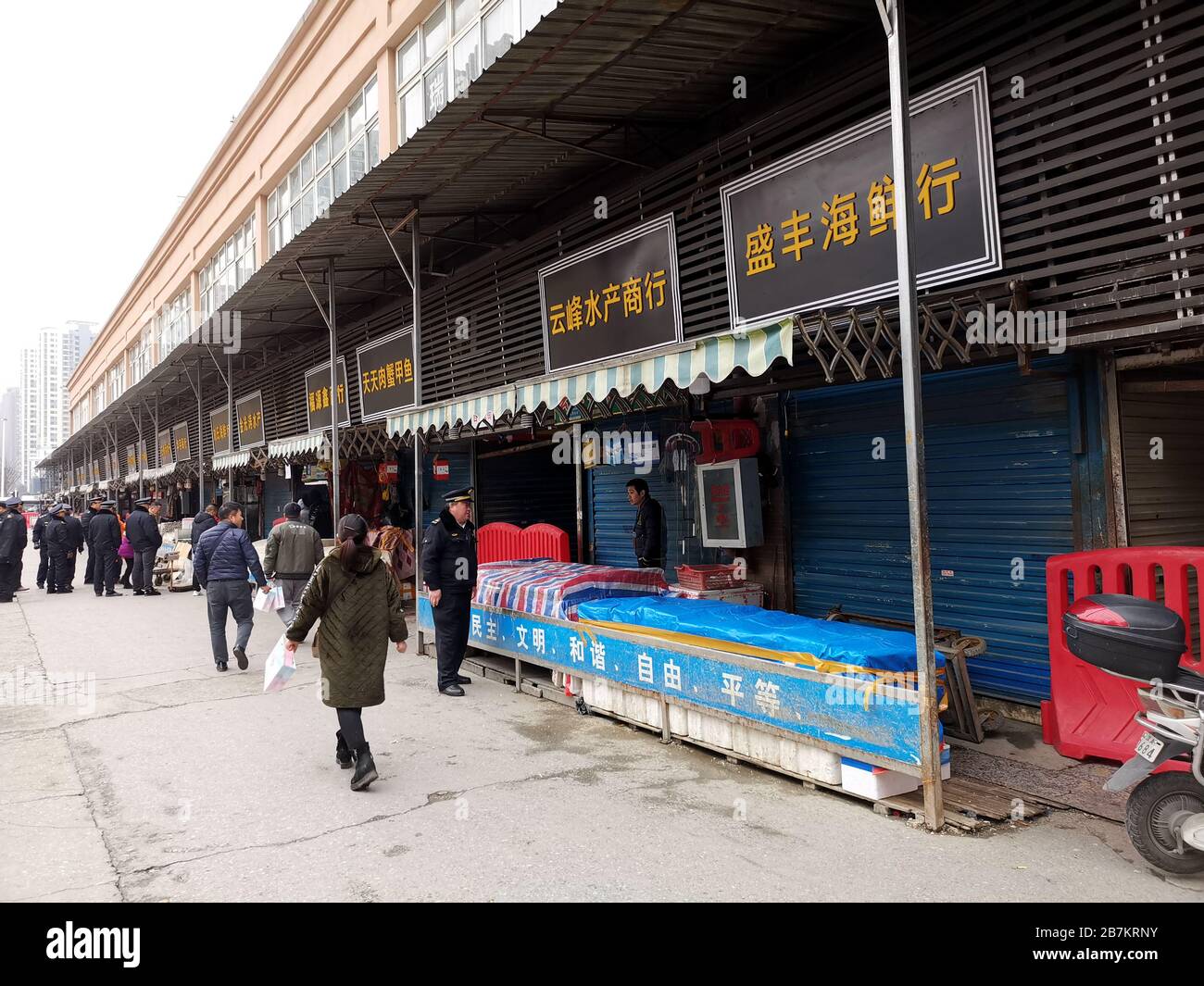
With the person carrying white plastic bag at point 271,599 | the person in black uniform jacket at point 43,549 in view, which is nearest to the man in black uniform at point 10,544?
the person in black uniform jacket at point 43,549

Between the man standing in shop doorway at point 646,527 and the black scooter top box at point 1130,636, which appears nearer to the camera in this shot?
the black scooter top box at point 1130,636

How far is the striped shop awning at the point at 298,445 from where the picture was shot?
12.7 metres

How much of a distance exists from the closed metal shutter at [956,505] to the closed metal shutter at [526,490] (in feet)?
20.9

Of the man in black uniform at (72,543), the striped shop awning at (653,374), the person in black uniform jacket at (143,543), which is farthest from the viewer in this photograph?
the man in black uniform at (72,543)

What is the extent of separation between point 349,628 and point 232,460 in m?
13.1

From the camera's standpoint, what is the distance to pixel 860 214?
6.33 metres

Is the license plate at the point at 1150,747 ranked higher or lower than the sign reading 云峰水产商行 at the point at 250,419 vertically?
lower

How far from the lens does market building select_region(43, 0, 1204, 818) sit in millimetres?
5184

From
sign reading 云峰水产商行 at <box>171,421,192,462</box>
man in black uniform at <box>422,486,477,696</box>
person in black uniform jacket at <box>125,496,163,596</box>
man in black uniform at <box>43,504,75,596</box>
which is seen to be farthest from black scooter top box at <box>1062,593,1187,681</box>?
sign reading 云峰水产商行 at <box>171,421,192,462</box>

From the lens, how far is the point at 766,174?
7164mm

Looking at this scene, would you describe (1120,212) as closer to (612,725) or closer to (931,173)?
(931,173)

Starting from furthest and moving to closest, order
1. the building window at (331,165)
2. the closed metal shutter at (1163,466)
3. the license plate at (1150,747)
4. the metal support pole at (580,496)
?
1. the building window at (331,165)
2. the metal support pole at (580,496)
3. the closed metal shutter at (1163,466)
4. the license plate at (1150,747)

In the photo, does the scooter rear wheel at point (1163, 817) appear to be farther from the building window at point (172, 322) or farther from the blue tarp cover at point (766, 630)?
the building window at point (172, 322)

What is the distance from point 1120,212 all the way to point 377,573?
5.30 meters
